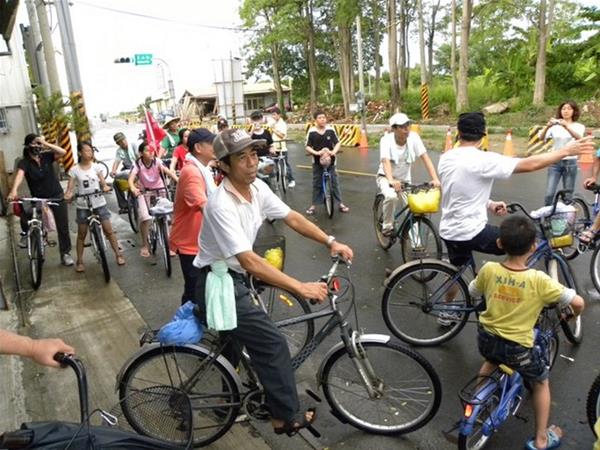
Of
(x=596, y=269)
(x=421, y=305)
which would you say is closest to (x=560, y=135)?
(x=596, y=269)

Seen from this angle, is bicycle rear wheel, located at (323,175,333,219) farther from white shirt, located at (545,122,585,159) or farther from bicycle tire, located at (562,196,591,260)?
bicycle tire, located at (562,196,591,260)

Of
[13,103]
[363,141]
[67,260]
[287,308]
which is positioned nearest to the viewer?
[287,308]

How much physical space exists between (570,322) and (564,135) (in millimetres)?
3647

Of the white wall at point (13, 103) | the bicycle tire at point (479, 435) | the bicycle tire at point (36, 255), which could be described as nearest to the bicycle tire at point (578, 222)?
the bicycle tire at point (479, 435)

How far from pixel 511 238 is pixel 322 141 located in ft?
20.3

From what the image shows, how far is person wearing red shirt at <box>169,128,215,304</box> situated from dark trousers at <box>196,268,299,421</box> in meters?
1.27

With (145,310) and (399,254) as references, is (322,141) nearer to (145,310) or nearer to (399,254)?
(399,254)

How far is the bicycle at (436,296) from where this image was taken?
3.84 meters

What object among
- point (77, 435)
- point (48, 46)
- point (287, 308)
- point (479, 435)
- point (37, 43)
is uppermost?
point (37, 43)

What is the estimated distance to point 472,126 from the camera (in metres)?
3.89

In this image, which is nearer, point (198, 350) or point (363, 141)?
point (198, 350)

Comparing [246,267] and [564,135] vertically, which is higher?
[564,135]

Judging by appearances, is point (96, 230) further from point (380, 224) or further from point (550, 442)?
point (550, 442)

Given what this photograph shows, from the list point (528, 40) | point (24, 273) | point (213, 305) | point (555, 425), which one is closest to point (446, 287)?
point (555, 425)
